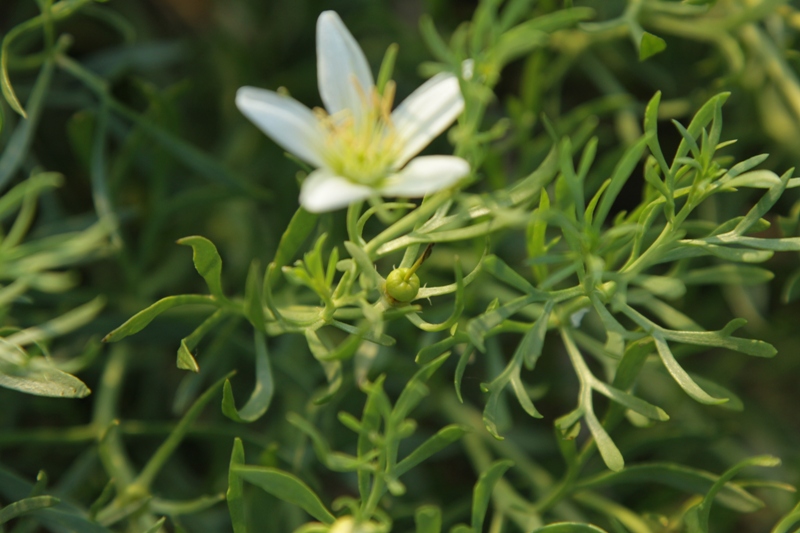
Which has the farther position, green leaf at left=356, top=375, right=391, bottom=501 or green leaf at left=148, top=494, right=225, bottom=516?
green leaf at left=148, top=494, right=225, bottom=516

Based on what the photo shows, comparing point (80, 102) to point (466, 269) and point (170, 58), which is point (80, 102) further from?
point (466, 269)

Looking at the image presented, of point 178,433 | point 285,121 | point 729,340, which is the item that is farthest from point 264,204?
point 729,340

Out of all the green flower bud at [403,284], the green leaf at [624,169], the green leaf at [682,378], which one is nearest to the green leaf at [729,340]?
the green leaf at [682,378]

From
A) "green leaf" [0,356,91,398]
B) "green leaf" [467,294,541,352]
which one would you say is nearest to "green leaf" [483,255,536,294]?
"green leaf" [467,294,541,352]

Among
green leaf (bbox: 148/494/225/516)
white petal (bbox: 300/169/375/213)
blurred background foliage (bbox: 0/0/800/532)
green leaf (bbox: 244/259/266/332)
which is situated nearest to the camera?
white petal (bbox: 300/169/375/213)

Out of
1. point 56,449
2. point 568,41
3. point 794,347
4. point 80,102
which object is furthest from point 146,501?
point 794,347

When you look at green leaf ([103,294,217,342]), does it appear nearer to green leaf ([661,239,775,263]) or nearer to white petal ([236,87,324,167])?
white petal ([236,87,324,167])

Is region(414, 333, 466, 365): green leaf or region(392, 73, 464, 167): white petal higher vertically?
region(392, 73, 464, 167): white petal
